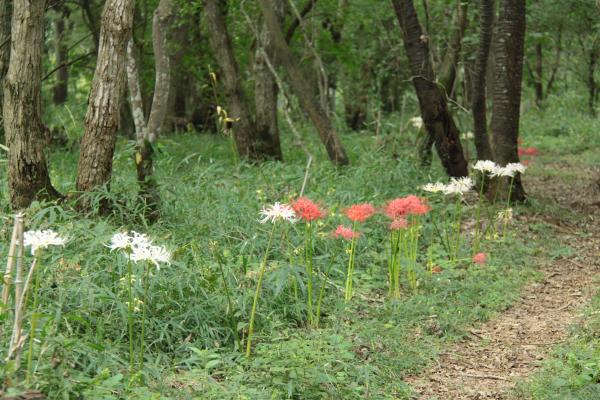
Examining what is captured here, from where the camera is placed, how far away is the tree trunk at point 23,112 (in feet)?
22.6

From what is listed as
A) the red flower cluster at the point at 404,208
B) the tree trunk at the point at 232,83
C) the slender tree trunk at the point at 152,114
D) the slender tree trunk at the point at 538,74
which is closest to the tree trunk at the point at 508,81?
the red flower cluster at the point at 404,208

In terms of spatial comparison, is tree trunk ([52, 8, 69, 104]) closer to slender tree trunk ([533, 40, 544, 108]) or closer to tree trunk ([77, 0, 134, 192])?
tree trunk ([77, 0, 134, 192])

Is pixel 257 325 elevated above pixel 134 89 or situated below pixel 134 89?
below

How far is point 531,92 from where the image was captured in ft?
96.7

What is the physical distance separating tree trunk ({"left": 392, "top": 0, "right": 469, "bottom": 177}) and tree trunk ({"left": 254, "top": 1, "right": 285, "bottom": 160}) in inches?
109

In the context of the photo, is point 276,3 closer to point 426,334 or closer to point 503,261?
point 503,261

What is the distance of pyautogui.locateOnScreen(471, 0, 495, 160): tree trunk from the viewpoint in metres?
9.99

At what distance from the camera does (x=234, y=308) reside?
17.5ft

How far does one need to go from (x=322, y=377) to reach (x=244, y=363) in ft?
1.76

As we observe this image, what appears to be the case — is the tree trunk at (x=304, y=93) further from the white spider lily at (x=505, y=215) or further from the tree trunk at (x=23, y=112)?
the tree trunk at (x=23, y=112)

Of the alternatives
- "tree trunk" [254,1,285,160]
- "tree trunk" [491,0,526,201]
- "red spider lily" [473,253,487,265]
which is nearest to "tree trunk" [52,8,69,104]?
"tree trunk" [254,1,285,160]

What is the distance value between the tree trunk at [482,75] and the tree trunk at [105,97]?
4973 millimetres

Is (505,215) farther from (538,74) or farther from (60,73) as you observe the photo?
(538,74)

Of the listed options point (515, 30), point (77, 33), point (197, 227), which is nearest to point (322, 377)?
point (197, 227)
